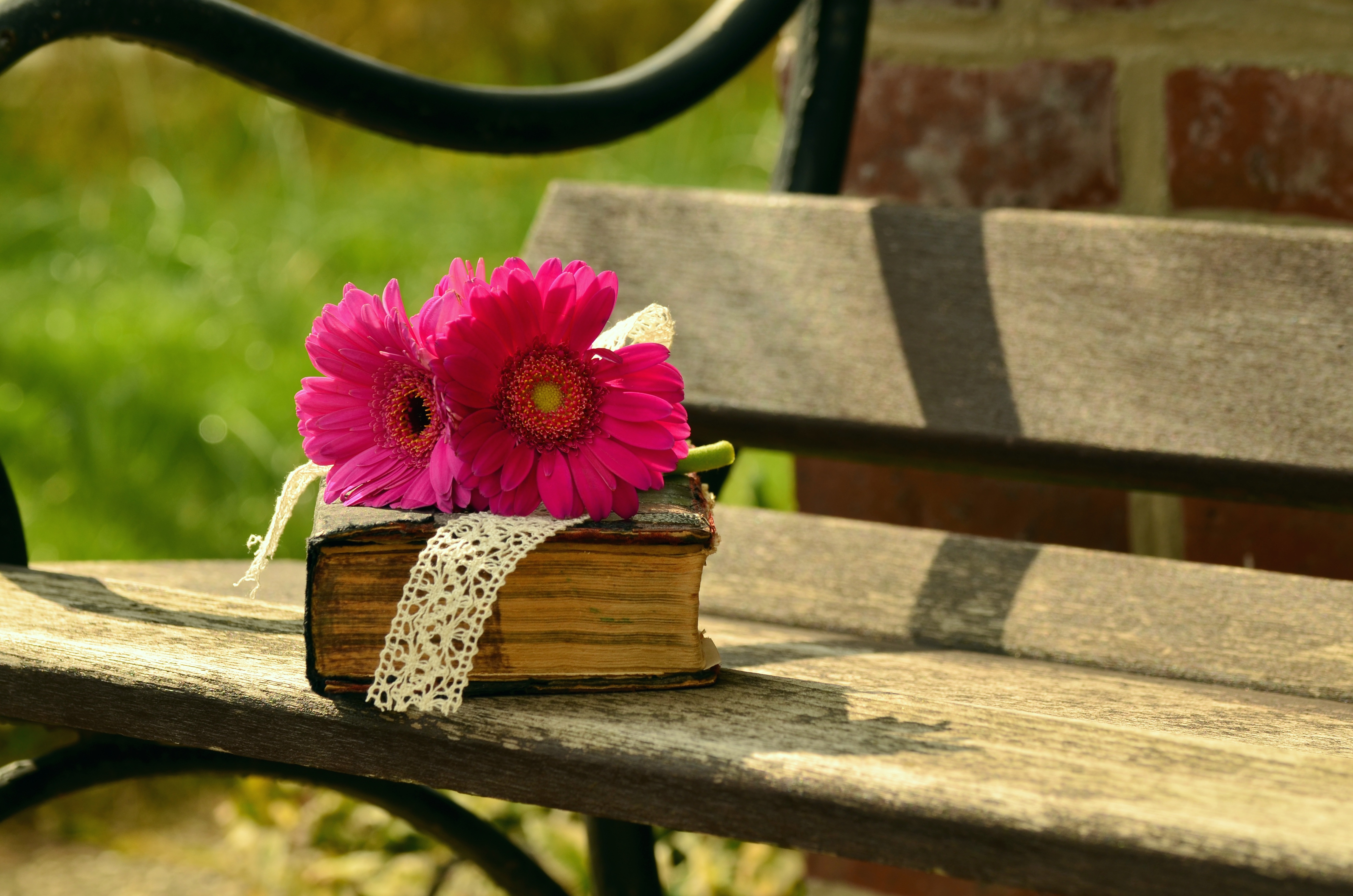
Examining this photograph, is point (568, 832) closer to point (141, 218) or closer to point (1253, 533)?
point (1253, 533)

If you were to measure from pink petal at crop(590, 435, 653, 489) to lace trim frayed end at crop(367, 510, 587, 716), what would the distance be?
0.12ft

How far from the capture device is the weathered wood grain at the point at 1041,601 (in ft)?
3.07

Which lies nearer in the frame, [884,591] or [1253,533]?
[884,591]

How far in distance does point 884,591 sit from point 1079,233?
1.14ft

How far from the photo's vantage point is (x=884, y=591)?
1109 millimetres

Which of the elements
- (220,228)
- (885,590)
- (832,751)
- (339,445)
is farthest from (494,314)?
(220,228)

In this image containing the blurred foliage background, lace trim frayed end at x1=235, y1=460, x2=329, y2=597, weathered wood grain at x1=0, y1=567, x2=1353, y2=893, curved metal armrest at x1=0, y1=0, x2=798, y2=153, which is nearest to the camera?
weathered wood grain at x1=0, y1=567, x2=1353, y2=893

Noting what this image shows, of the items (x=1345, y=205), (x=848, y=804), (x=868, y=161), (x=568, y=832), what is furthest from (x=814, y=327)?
(x=568, y=832)

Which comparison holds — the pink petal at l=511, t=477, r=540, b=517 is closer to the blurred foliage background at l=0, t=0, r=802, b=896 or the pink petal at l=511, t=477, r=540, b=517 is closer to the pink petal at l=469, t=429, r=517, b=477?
the pink petal at l=469, t=429, r=517, b=477

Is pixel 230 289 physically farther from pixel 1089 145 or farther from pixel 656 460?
pixel 656 460

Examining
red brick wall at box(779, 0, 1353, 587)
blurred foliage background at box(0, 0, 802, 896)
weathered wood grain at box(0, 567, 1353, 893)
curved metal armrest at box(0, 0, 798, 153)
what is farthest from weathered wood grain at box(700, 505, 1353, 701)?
blurred foliage background at box(0, 0, 802, 896)

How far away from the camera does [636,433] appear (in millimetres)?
663

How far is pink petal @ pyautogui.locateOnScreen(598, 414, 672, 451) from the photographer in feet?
2.16

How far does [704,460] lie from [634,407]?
0.26ft
